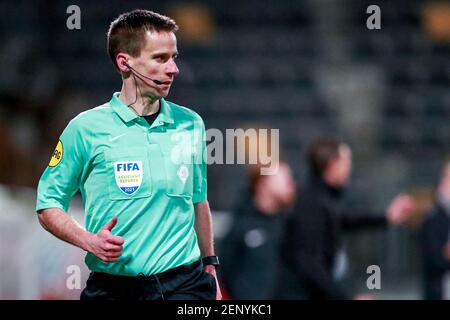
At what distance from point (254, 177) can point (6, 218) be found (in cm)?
162

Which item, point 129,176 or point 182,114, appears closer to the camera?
point 129,176

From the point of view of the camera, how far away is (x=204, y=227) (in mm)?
3336

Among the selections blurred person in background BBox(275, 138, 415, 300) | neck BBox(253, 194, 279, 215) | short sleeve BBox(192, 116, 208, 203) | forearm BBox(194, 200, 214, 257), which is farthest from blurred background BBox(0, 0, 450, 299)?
short sleeve BBox(192, 116, 208, 203)

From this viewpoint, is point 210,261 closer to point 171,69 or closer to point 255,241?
point 171,69

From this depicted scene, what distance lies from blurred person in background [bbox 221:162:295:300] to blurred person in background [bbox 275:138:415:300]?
965mm

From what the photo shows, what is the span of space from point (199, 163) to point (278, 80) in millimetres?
11346

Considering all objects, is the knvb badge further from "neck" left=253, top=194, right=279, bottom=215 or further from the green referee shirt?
"neck" left=253, top=194, right=279, bottom=215

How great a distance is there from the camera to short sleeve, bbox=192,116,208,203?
3.23 meters

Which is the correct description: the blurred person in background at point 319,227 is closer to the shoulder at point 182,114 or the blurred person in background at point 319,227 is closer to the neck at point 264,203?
the neck at point 264,203

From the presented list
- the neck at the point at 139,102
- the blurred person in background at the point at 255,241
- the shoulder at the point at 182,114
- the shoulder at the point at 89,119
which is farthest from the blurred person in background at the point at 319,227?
the shoulder at the point at 89,119

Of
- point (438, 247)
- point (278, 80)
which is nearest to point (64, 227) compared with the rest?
point (438, 247)

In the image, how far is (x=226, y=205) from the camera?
12586 millimetres

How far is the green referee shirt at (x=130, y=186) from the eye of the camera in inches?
122
